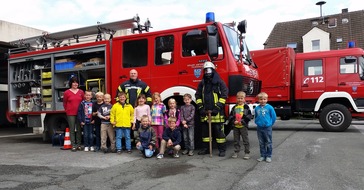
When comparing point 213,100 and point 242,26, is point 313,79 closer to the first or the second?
point 242,26

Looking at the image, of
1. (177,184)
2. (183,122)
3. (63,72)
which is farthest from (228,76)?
(63,72)

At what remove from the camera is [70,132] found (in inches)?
327

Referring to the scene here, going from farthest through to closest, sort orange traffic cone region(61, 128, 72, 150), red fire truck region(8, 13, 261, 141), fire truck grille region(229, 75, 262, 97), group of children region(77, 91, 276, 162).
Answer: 1. orange traffic cone region(61, 128, 72, 150)
2. red fire truck region(8, 13, 261, 141)
3. fire truck grille region(229, 75, 262, 97)
4. group of children region(77, 91, 276, 162)

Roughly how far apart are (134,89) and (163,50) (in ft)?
3.69

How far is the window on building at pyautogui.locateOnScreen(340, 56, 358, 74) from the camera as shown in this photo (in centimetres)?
1109

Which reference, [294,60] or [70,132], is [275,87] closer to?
[294,60]

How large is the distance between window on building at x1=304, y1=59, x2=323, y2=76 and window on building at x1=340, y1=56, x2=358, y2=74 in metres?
0.68

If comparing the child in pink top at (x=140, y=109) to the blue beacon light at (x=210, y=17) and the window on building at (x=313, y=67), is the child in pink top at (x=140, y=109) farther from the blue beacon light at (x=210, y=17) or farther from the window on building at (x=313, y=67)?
the window on building at (x=313, y=67)

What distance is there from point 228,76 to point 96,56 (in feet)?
12.5

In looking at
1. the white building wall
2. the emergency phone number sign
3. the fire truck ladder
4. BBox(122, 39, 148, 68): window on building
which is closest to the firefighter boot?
BBox(122, 39, 148, 68): window on building

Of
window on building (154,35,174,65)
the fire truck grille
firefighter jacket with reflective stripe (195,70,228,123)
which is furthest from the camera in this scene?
window on building (154,35,174,65)

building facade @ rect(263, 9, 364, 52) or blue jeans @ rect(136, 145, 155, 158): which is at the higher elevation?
building facade @ rect(263, 9, 364, 52)

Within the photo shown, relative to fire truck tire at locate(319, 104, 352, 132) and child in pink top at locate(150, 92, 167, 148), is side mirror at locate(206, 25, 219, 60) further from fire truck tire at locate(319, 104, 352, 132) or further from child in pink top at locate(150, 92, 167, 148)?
fire truck tire at locate(319, 104, 352, 132)

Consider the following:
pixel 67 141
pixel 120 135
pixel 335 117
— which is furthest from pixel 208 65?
pixel 335 117
